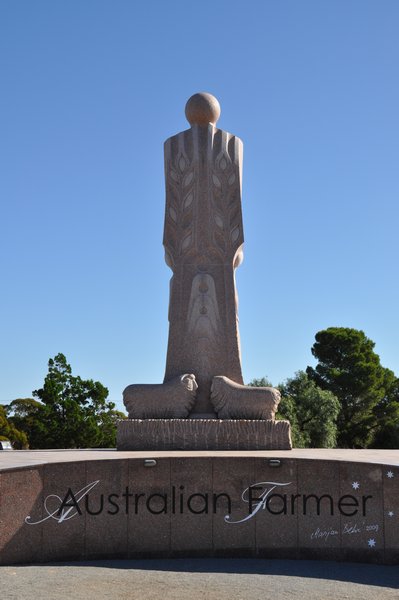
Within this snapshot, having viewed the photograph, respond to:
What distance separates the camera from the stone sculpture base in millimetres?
12234

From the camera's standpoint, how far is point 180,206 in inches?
594

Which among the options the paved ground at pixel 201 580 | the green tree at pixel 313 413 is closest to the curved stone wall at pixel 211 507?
the paved ground at pixel 201 580

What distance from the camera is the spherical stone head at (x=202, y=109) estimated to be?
15297mm

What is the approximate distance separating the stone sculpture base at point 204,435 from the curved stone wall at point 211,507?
3.07 metres

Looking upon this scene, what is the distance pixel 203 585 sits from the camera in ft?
24.2

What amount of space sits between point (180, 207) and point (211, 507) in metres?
7.77

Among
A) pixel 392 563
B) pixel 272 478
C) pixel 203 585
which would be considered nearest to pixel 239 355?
pixel 272 478

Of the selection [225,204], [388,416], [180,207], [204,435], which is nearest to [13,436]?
[388,416]

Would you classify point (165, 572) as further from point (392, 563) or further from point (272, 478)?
point (392, 563)

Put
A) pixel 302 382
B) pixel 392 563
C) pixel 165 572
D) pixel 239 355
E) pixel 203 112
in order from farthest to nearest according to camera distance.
→ pixel 302 382 → pixel 203 112 → pixel 239 355 → pixel 392 563 → pixel 165 572

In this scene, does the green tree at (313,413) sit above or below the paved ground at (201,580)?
above

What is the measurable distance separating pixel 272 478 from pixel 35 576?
3251 millimetres
